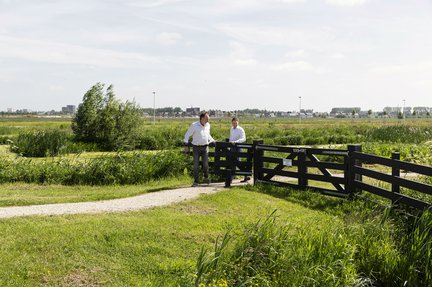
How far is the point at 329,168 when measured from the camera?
11.0 meters

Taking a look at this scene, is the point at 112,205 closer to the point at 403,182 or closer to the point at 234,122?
the point at 234,122

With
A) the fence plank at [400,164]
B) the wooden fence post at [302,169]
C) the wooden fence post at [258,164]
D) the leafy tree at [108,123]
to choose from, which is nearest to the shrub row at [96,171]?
the wooden fence post at [258,164]

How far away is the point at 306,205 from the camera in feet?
33.7

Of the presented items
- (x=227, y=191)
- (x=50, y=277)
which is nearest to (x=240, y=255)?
(x=50, y=277)

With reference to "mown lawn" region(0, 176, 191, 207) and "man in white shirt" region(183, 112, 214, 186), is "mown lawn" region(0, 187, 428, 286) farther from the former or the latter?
"man in white shirt" region(183, 112, 214, 186)

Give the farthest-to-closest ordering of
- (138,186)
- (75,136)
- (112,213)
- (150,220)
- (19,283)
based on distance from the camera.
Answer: (75,136)
(138,186)
(112,213)
(150,220)
(19,283)

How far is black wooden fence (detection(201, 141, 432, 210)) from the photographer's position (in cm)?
881

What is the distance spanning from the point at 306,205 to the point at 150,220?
150 inches

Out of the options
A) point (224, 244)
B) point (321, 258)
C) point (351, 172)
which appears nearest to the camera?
point (224, 244)

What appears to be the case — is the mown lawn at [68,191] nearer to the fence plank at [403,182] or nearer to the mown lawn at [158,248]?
the mown lawn at [158,248]

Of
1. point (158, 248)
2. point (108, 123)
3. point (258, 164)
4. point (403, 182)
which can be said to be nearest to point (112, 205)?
point (158, 248)

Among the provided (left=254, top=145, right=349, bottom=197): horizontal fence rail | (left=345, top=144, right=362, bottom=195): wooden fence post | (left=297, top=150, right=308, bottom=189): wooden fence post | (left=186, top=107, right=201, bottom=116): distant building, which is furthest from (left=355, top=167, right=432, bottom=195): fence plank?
(left=186, top=107, right=201, bottom=116): distant building

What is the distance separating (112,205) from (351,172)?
18.7ft

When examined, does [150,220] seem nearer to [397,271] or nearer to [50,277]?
[50,277]
